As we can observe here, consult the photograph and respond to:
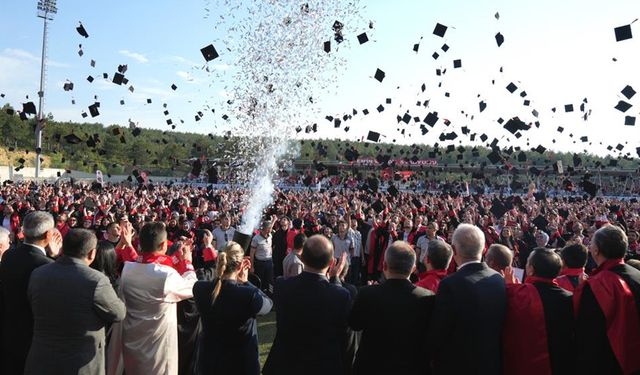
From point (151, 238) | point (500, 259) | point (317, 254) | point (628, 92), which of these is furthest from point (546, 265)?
point (628, 92)

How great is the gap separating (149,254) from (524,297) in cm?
291

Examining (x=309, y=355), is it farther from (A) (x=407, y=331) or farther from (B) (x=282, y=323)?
(A) (x=407, y=331)

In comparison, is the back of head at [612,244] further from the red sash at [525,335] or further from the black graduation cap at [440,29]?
the black graduation cap at [440,29]

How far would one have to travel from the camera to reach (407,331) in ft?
11.7

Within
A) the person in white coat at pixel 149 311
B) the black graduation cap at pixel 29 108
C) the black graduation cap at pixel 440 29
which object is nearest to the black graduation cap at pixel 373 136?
the black graduation cap at pixel 440 29

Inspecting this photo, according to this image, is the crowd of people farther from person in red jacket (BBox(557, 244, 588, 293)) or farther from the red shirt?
person in red jacket (BBox(557, 244, 588, 293))

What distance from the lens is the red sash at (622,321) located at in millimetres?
3725

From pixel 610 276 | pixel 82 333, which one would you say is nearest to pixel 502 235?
pixel 610 276

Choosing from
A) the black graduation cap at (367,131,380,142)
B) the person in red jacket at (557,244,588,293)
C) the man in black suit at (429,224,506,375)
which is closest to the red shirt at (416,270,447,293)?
the man in black suit at (429,224,506,375)

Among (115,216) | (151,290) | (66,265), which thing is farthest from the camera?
(115,216)

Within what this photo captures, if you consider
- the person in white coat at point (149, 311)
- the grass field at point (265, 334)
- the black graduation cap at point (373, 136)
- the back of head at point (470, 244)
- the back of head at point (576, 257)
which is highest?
the black graduation cap at point (373, 136)

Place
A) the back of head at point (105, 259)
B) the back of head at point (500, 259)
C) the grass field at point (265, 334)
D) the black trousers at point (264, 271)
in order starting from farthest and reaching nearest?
the black trousers at point (264, 271), the grass field at point (265, 334), the back of head at point (105, 259), the back of head at point (500, 259)

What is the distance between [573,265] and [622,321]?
88cm

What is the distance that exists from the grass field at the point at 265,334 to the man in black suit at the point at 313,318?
3.60 metres
